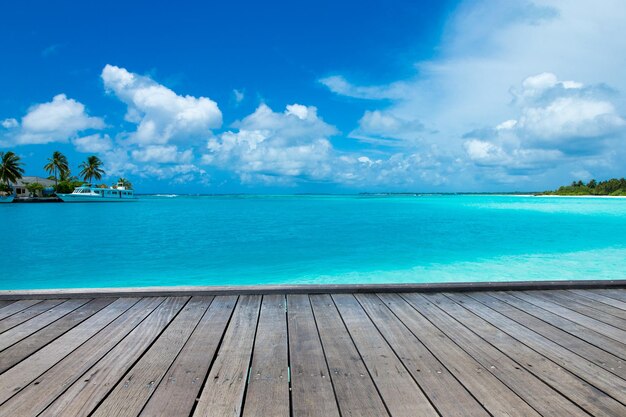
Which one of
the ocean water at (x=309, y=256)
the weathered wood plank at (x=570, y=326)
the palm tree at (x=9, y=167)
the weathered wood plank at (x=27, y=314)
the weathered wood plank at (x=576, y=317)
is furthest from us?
the palm tree at (x=9, y=167)

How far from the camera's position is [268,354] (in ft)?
6.38

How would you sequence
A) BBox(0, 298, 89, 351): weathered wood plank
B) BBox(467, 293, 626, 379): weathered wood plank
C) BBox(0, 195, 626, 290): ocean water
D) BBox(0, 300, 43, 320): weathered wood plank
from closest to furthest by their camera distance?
BBox(467, 293, 626, 379): weathered wood plank, BBox(0, 298, 89, 351): weathered wood plank, BBox(0, 300, 43, 320): weathered wood plank, BBox(0, 195, 626, 290): ocean water

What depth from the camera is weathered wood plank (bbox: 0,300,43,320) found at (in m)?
2.60

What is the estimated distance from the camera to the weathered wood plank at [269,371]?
4.80 ft

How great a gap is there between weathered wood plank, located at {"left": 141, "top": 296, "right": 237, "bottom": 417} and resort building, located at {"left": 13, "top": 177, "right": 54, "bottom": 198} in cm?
Answer: 7427

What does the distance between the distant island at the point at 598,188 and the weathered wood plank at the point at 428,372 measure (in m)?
104

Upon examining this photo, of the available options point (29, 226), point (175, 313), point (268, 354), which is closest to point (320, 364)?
point (268, 354)

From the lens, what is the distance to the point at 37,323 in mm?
2414

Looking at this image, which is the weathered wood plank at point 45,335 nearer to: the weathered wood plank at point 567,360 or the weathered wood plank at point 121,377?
the weathered wood plank at point 121,377

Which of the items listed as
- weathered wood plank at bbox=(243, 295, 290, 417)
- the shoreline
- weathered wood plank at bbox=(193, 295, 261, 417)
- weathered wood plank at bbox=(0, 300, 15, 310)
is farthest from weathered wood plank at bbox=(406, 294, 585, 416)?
weathered wood plank at bbox=(0, 300, 15, 310)

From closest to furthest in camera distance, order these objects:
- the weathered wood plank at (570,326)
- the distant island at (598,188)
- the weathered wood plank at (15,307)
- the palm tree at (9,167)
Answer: the weathered wood plank at (570,326), the weathered wood plank at (15,307), the palm tree at (9,167), the distant island at (598,188)

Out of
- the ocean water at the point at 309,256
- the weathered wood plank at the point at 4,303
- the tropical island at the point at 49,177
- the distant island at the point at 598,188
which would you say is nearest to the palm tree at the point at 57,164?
the tropical island at the point at 49,177

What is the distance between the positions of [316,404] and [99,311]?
1942mm

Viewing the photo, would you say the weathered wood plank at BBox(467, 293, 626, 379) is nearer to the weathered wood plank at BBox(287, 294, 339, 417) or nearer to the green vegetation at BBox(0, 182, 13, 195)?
the weathered wood plank at BBox(287, 294, 339, 417)
